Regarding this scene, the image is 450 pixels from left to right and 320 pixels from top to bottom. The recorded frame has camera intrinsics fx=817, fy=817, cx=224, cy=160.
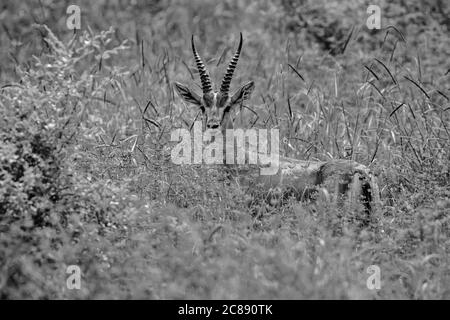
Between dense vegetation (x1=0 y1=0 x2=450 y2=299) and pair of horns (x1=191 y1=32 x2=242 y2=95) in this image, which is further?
pair of horns (x1=191 y1=32 x2=242 y2=95)

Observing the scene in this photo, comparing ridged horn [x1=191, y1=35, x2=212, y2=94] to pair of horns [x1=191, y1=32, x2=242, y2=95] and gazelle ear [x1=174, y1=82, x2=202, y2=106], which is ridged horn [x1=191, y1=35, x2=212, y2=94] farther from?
gazelle ear [x1=174, y1=82, x2=202, y2=106]

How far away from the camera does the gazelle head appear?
9.18m

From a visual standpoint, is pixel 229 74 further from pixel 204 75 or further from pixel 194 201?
pixel 194 201

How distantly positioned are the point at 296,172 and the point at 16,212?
3.10 m

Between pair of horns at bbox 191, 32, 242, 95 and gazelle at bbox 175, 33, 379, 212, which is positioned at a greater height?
pair of horns at bbox 191, 32, 242, 95

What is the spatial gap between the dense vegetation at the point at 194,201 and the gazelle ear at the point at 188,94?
38 centimetres

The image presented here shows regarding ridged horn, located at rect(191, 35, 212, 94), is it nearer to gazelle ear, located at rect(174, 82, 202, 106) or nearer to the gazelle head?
the gazelle head

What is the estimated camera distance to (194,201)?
7980mm

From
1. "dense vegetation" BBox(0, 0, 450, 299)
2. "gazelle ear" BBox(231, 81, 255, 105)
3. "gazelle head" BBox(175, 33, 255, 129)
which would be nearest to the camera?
"dense vegetation" BBox(0, 0, 450, 299)

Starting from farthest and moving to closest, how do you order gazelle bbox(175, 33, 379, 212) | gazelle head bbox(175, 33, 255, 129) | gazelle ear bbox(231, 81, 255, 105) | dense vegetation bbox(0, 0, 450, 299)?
gazelle ear bbox(231, 81, 255, 105), gazelle head bbox(175, 33, 255, 129), gazelle bbox(175, 33, 379, 212), dense vegetation bbox(0, 0, 450, 299)

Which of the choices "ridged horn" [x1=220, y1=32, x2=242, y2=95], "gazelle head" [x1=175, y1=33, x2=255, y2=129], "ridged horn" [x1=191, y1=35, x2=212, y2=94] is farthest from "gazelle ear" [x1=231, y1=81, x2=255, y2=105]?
"ridged horn" [x1=191, y1=35, x2=212, y2=94]
